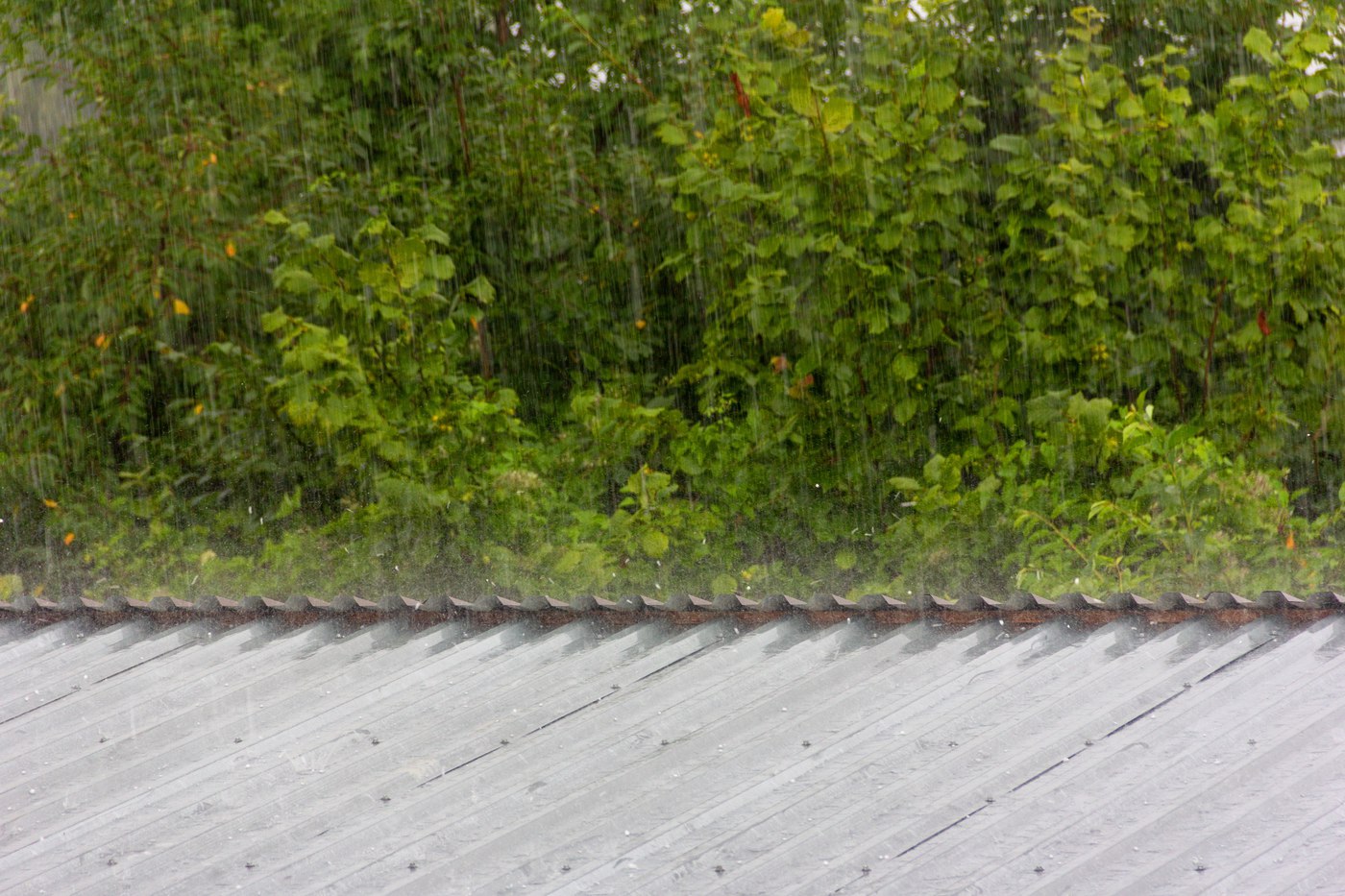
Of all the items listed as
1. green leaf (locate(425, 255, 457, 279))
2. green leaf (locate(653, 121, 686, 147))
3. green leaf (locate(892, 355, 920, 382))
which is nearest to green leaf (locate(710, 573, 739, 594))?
green leaf (locate(892, 355, 920, 382))

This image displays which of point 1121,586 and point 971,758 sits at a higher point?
point 971,758

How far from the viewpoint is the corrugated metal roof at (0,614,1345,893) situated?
86.4 inches

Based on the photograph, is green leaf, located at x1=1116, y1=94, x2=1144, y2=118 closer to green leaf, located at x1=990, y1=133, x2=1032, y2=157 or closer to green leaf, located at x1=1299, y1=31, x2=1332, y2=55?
green leaf, located at x1=990, y1=133, x2=1032, y2=157

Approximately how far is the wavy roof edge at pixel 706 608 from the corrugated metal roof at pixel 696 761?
2.2 inches

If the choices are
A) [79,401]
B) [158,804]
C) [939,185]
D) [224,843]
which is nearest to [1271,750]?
[224,843]

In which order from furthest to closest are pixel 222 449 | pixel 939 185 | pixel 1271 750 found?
pixel 222 449
pixel 939 185
pixel 1271 750

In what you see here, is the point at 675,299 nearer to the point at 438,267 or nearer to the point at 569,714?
the point at 438,267

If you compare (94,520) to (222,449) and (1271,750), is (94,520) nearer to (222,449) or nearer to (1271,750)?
(222,449)

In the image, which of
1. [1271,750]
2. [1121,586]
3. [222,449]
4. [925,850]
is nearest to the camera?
[925,850]

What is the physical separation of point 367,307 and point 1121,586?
10.4 feet

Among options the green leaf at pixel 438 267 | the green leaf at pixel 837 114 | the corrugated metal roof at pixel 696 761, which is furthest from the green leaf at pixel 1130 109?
the corrugated metal roof at pixel 696 761

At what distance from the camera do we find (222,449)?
6.93 m

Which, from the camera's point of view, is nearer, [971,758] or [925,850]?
[925,850]

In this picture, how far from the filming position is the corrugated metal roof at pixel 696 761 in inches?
86.4
